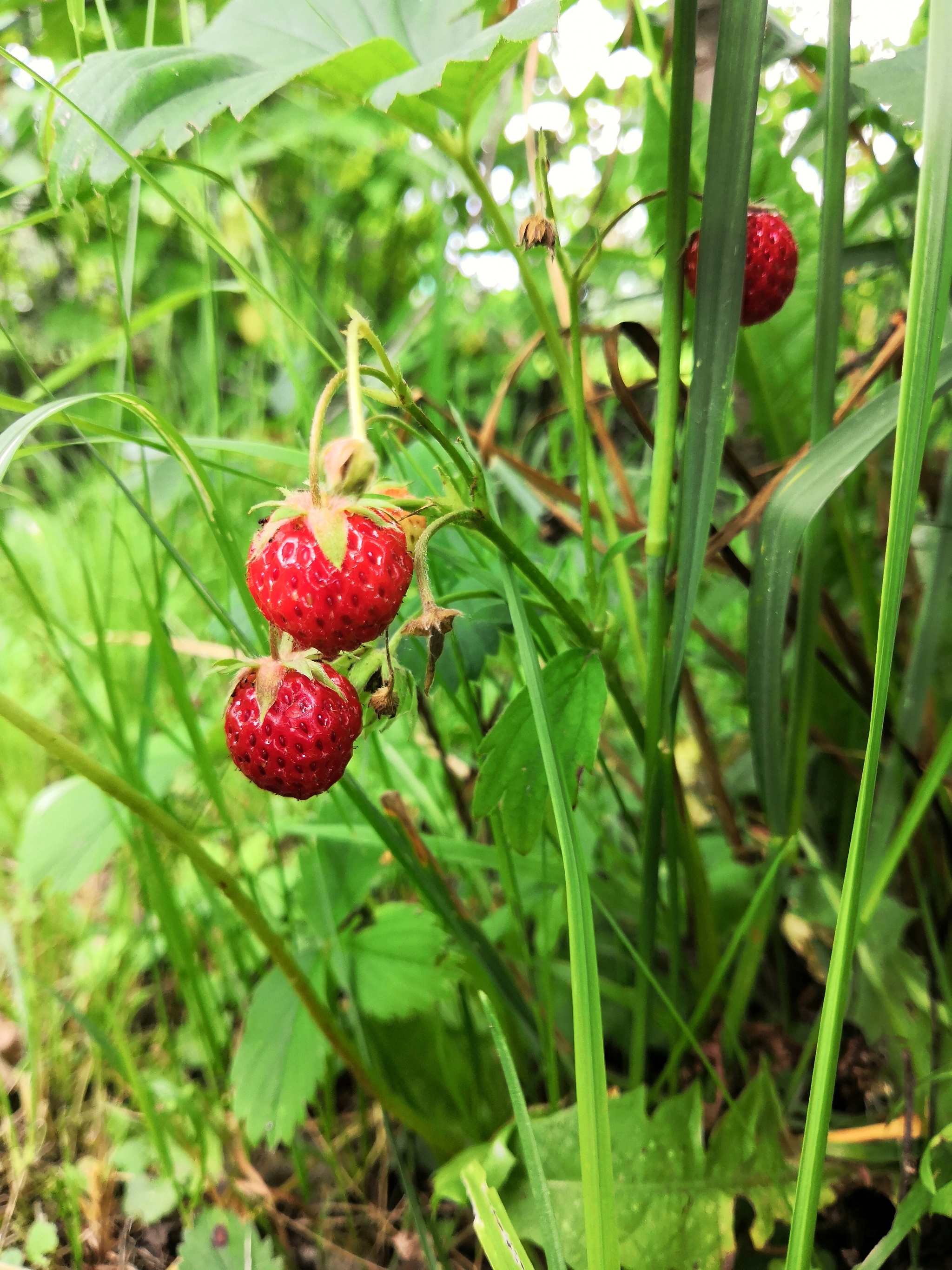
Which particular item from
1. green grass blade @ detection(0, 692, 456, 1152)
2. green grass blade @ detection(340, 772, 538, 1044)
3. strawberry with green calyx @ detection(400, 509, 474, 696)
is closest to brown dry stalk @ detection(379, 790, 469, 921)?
green grass blade @ detection(340, 772, 538, 1044)

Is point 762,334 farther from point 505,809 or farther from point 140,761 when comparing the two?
point 140,761

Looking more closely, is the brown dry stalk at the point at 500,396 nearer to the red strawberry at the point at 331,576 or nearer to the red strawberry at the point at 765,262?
the red strawberry at the point at 765,262

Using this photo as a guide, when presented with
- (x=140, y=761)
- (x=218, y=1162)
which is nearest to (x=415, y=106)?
(x=140, y=761)

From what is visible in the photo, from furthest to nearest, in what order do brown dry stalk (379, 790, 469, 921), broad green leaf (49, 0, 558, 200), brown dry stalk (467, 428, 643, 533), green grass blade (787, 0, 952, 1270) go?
brown dry stalk (467, 428, 643, 533) → brown dry stalk (379, 790, 469, 921) → broad green leaf (49, 0, 558, 200) → green grass blade (787, 0, 952, 1270)

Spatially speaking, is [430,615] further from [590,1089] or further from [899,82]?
[899,82]

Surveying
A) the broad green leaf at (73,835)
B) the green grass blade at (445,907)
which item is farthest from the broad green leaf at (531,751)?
the broad green leaf at (73,835)

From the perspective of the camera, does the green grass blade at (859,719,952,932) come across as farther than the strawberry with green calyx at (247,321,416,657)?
Yes

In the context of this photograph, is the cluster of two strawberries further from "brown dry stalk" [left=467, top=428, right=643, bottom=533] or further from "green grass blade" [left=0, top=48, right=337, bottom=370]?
"brown dry stalk" [left=467, top=428, right=643, bottom=533]
